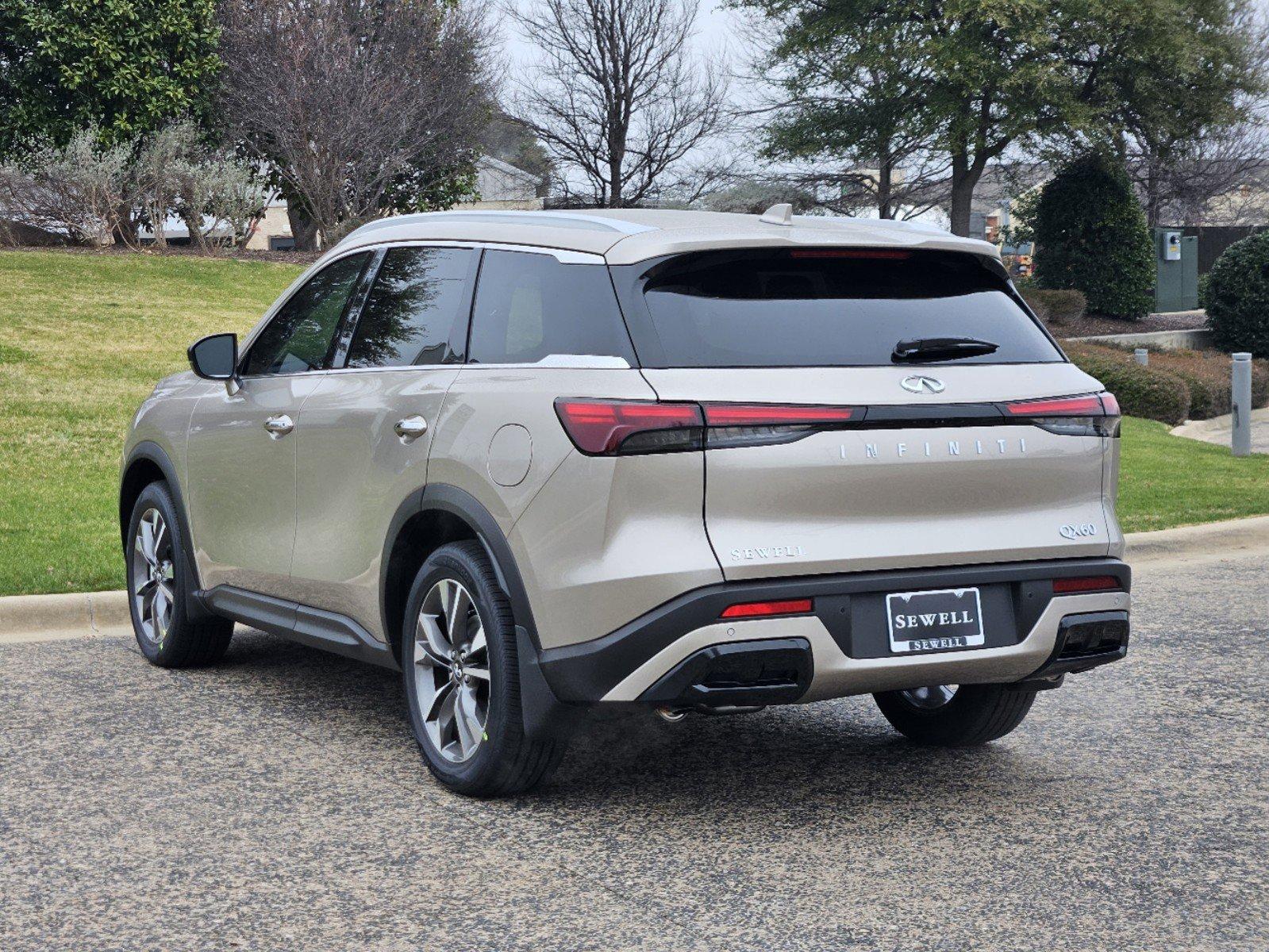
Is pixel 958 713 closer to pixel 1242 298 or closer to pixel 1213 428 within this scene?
pixel 1213 428

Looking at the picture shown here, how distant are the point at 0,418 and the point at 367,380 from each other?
9.79m

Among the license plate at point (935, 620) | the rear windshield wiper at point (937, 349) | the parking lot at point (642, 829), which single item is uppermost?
the rear windshield wiper at point (937, 349)

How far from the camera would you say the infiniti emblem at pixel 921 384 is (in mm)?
4461

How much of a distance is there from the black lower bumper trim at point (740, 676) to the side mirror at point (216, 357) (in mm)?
2763

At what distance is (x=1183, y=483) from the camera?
13102 millimetres

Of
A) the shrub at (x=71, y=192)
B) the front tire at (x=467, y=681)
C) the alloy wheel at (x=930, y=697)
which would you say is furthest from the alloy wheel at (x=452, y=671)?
the shrub at (x=71, y=192)

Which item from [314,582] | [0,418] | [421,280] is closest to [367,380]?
[421,280]

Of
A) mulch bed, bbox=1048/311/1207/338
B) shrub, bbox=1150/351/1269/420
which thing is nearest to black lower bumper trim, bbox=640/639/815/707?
shrub, bbox=1150/351/1269/420

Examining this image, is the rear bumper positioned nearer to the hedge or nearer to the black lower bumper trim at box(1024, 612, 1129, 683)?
the black lower bumper trim at box(1024, 612, 1129, 683)

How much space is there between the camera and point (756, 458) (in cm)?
425

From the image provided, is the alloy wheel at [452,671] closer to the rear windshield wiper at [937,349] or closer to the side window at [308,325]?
the side window at [308,325]

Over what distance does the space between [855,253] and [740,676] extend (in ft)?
4.34

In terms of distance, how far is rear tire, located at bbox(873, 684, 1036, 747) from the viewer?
17.6 feet

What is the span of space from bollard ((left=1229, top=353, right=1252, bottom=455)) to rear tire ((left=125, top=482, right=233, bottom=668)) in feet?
39.3
